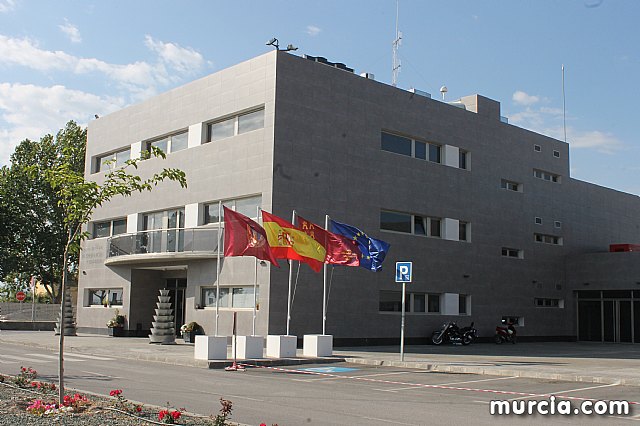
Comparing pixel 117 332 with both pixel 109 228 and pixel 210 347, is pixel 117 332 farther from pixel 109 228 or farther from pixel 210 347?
pixel 210 347

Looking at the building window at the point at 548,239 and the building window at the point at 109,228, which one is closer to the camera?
the building window at the point at 109,228

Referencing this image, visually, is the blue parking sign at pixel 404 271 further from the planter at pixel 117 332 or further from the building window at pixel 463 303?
the planter at pixel 117 332

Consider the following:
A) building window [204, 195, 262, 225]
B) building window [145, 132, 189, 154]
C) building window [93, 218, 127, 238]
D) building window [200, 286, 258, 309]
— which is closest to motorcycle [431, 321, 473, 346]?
building window [200, 286, 258, 309]

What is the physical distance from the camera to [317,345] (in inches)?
905

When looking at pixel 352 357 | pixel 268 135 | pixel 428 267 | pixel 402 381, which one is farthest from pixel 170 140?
pixel 402 381

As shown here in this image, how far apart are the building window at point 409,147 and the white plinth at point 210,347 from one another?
1434cm

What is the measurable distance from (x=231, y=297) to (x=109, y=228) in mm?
12254

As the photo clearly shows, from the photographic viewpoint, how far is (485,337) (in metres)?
36.2

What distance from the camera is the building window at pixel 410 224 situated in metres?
32.2

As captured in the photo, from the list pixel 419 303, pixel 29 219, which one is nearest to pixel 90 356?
pixel 419 303

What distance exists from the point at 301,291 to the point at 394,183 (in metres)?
7.28

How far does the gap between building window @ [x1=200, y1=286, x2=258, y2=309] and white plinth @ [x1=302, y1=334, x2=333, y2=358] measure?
5.98 m

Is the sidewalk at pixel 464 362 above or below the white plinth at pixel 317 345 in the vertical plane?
below

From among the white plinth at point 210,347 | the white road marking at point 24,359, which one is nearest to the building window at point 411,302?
the white plinth at point 210,347
